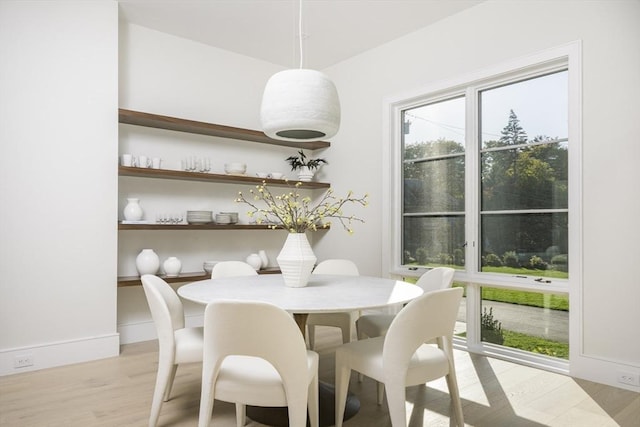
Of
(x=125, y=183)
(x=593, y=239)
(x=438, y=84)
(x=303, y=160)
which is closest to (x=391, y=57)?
(x=438, y=84)

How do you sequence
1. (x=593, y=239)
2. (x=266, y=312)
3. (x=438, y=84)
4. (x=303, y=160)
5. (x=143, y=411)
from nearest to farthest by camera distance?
(x=266, y=312)
(x=143, y=411)
(x=593, y=239)
(x=438, y=84)
(x=303, y=160)

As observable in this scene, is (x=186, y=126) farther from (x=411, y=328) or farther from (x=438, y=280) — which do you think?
(x=411, y=328)

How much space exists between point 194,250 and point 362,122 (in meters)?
2.21

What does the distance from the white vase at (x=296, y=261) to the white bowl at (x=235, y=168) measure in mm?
2132

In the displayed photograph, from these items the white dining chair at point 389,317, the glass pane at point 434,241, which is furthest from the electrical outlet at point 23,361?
the glass pane at point 434,241

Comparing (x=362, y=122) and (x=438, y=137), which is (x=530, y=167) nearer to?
(x=438, y=137)

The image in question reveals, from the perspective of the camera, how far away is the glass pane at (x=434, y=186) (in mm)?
3850

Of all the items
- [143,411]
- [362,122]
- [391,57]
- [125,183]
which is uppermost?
[391,57]

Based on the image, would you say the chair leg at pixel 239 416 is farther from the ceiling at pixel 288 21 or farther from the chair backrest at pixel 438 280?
the ceiling at pixel 288 21

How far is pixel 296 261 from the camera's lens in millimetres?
2387

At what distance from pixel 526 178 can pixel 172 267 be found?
308 centimetres

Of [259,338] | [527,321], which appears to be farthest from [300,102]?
[527,321]

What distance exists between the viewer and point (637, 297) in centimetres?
272

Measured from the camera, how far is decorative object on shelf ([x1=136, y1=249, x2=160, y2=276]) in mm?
3754
